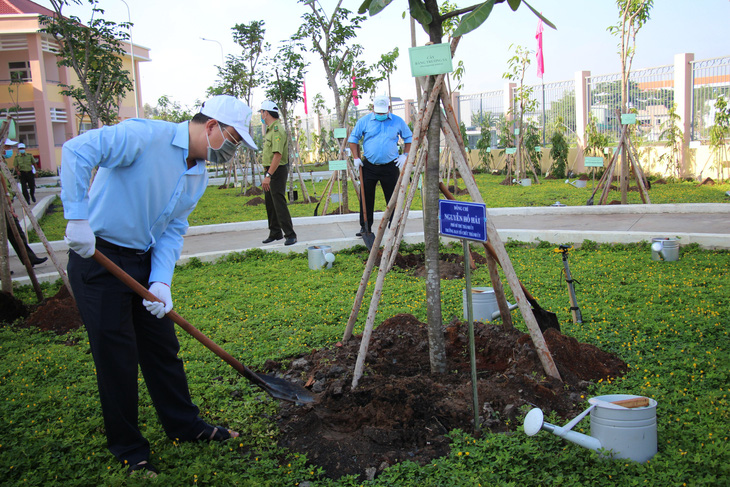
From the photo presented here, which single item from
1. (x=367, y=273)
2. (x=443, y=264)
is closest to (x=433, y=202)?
(x=367, y=273)

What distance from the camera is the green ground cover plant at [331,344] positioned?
277 centimetres

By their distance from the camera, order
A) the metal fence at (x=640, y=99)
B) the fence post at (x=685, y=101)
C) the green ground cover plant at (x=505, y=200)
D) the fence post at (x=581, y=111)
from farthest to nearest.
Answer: the fence post at (x=581, y=111)
the metal fence at (x=640, y=99)
the fence post at (x=685, y=101)
the green ground cover plant at (x=505, y=200)

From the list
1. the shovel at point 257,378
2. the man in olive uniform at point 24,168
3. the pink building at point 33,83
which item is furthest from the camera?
the pink building at point 33,83

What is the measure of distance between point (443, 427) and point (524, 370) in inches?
35.5

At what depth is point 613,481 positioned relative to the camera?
8.65 feet

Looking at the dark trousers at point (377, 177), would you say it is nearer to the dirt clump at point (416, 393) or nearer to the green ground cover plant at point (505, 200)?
the dirt clump at point (416, 393)

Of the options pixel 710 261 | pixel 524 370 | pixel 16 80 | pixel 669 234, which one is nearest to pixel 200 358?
pixel 524 370

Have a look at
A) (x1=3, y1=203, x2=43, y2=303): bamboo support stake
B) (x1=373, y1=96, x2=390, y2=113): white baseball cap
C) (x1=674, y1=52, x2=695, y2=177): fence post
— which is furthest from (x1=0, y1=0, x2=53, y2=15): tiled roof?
(x1=674, y1=52, x2=695, y2=177): fence post

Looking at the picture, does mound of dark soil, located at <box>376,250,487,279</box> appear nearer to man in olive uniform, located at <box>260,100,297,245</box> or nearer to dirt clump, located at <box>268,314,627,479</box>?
man in olive uniform, located at <box>260,100,297,245</box>

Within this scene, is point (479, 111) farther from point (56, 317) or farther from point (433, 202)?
point (433, 202)

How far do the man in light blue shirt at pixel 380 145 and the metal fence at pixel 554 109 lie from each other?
12.3 metres

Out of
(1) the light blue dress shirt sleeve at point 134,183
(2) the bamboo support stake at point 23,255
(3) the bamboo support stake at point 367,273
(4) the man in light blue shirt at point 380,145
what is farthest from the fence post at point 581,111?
(1) the light blue dress shirt sleeve at point 134,183

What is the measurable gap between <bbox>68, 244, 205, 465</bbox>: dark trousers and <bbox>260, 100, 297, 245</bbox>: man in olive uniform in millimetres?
5248

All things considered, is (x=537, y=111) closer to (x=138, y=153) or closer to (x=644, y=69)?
(x=644, y=69)
